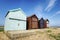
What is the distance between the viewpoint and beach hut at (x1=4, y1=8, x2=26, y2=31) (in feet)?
63.0

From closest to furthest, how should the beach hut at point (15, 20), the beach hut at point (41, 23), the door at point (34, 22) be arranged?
the beach hut at point (15, 20) → the door at point (34, 22) → the beach hut at point (41, 23)

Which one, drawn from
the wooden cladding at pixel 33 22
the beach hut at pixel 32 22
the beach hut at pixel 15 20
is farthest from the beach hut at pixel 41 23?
the beach hut at pixel 15 20

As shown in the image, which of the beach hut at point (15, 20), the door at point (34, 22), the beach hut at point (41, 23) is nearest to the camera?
the beach hut at point (15, 20)

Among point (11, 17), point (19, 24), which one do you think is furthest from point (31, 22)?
point (11, 17)

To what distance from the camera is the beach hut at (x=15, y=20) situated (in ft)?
63.0

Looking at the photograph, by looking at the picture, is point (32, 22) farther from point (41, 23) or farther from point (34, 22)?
point (41, 23)

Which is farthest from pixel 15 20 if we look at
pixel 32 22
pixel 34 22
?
pixel 34 22

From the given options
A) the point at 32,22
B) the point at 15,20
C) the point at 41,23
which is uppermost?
the point at 15,20

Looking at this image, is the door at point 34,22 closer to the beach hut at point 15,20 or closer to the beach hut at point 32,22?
the beach hut at point 32,22

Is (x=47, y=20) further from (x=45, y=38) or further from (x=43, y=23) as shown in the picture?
(x=45, y=38)

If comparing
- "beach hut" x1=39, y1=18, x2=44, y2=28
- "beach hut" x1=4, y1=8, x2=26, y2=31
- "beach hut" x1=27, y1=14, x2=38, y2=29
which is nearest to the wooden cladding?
"beach hut" x1=27, y1=14, x2=38, y2=29

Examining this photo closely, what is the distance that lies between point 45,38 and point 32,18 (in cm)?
899

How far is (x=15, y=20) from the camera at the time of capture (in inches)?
789

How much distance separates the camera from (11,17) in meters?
19.5
